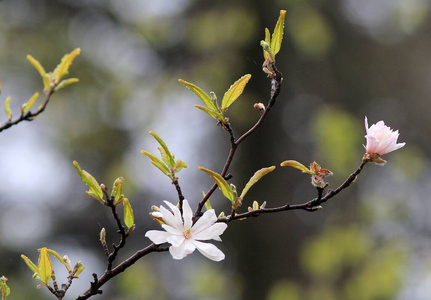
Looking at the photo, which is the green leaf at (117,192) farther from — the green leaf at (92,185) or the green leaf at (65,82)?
the green leaf at (65,82)

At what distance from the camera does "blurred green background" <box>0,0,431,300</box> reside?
8.64 feet

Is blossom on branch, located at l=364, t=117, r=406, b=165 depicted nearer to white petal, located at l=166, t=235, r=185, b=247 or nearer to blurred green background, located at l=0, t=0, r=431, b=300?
white petal, located at l=166, t=235, r=185, b=247

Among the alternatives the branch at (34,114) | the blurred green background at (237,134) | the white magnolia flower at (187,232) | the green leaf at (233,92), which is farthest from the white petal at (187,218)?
the blurred green background at (237,134)

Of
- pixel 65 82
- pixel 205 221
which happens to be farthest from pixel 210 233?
pixel 65 82

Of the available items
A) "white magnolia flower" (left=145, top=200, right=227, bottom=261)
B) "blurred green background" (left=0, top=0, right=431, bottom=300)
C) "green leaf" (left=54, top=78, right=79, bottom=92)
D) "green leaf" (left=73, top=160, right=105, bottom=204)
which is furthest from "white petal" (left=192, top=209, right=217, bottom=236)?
"blurred green background" (left=0, top=0, right=431, bottom=300)

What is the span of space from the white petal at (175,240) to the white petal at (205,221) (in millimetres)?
19

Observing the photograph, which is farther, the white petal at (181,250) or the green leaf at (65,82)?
the green leaf at (65,82)

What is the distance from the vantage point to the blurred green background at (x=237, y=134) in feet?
8.64

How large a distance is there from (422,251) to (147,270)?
4.56 ft

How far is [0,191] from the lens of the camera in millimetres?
3293

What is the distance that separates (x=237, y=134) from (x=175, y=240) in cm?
229

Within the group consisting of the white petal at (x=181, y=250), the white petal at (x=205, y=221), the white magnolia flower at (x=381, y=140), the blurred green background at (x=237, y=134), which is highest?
the blurred green background at (x=237, y=134)

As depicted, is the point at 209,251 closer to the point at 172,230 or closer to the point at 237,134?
the point at 172,230

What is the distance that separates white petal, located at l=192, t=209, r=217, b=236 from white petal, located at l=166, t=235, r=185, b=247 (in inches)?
0.7
